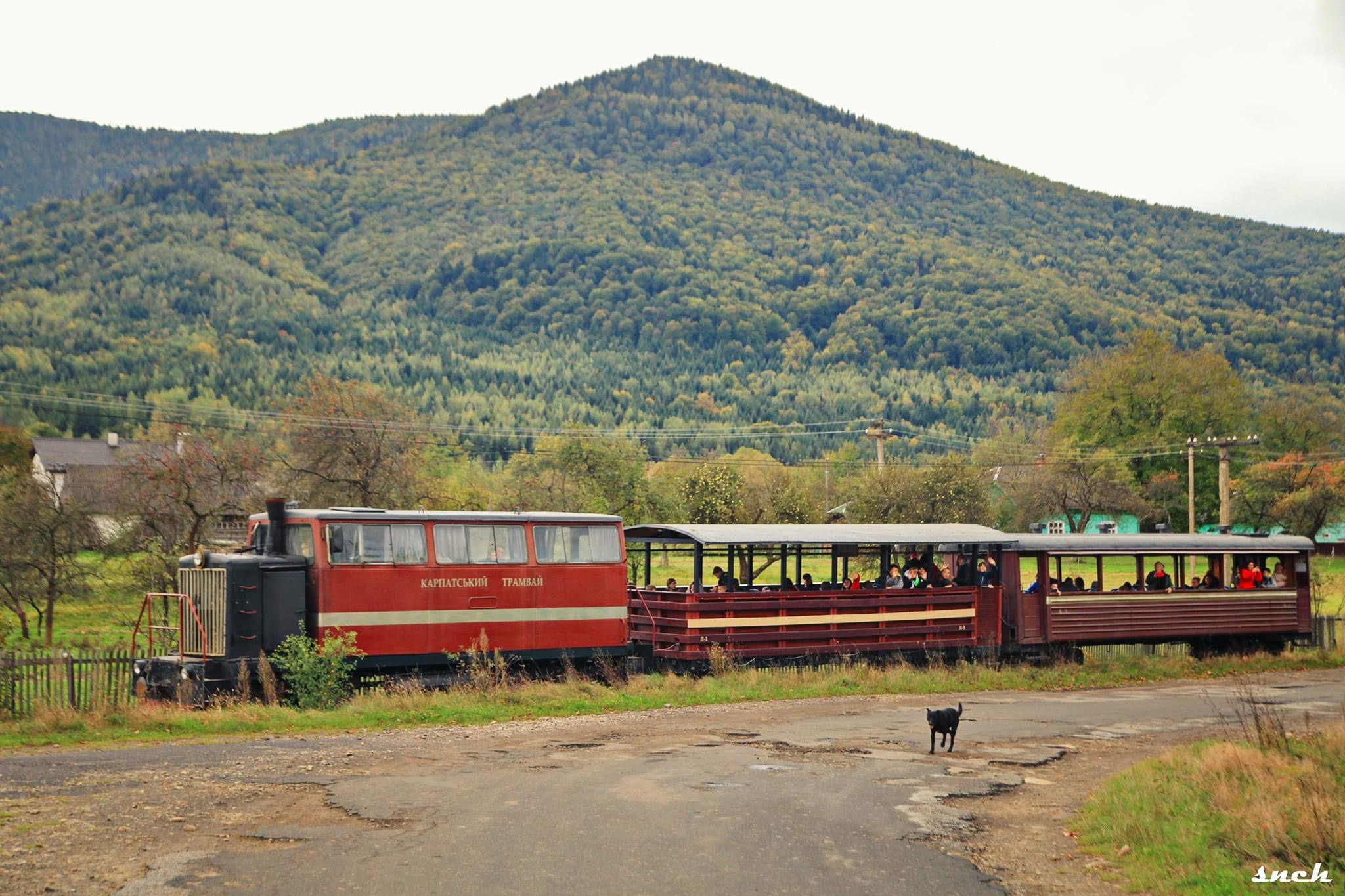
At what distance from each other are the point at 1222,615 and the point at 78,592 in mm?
29023

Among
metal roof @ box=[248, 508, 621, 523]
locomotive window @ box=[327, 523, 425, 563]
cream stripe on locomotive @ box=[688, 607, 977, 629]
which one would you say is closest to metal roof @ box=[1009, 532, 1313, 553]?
cream stripe on locomotive @ box=[688, 607, 977, 629]

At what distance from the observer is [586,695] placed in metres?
20.7

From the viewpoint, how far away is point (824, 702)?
21.2 m

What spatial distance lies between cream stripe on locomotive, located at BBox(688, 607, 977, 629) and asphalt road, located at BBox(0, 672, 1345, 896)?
4.18 m

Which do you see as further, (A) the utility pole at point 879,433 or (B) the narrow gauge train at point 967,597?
(A) the utility pole at point 879,433

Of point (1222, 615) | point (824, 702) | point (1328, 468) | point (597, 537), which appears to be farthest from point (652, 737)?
point (1328, 468)

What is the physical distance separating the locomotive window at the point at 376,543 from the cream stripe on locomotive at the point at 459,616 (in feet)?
2.80

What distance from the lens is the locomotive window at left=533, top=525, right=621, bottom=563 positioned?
22.4m

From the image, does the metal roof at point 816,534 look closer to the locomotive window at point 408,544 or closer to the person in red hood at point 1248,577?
the locomotive window at point 408,544

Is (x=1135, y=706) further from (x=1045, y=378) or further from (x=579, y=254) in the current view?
(x=579, y=254)

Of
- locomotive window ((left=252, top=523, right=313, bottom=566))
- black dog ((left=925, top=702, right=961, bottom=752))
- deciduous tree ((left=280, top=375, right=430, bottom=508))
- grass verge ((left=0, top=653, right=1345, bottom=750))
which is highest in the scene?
deciduous tree ((left=280, top=375, right=430, bottom=508))

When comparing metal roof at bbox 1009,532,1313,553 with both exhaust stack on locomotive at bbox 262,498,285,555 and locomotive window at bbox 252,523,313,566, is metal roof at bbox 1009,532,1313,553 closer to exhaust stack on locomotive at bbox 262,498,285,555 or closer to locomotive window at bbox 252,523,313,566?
locomotive window at bbox 252,523,313,566

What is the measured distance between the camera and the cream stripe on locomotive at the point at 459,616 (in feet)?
65.4

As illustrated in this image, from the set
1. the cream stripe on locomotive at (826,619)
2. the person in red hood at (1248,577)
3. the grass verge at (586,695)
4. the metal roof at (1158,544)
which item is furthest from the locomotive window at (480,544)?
the person in red hood at (1248,577)
